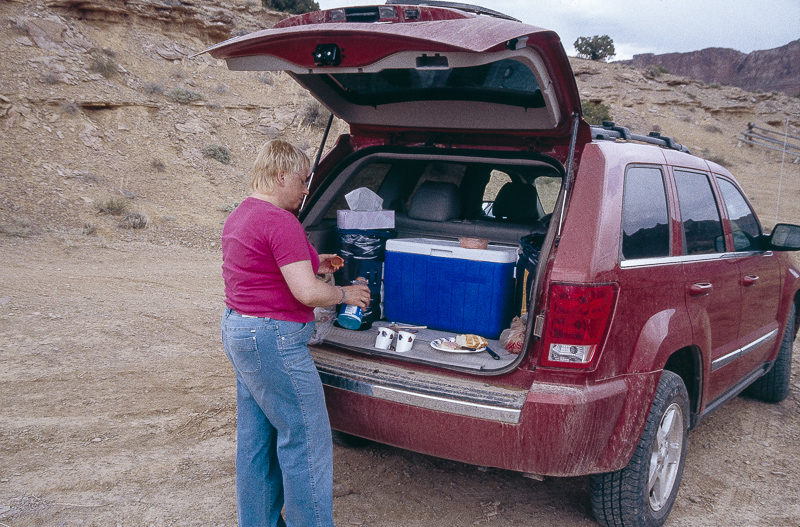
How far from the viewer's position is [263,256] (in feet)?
7.86

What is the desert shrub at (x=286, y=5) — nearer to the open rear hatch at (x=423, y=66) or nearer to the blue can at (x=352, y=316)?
the open rear hatch at (x=423, y=66)

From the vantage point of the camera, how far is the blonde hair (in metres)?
2.47

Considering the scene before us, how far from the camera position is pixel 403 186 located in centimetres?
445

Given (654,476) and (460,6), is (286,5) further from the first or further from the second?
(654,476)

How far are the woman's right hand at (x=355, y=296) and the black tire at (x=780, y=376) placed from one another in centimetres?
349

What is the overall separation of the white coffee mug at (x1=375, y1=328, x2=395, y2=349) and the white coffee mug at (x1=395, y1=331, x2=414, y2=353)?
44 millimetres

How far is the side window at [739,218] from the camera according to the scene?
3.65 metres

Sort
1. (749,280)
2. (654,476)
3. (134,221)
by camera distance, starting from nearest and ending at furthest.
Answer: (654,476), (749,280), (134,221)

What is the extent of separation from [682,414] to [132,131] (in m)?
16.0

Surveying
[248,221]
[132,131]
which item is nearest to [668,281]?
[248,221]

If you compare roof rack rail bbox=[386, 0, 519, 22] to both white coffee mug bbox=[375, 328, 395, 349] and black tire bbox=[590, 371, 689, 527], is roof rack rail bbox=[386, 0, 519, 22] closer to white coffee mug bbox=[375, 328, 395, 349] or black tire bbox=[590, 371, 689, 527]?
white coffee mug bbox=[375, 328, 395, 349]

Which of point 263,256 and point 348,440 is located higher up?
point 263,256

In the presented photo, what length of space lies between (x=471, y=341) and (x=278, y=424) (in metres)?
1.04

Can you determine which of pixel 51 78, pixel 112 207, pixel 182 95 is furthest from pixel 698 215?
pixel 182 95
